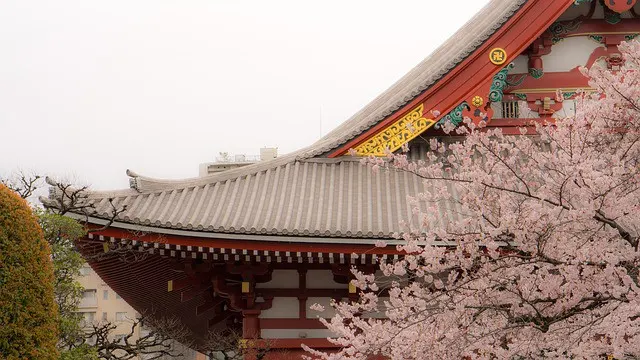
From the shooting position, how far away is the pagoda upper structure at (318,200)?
38.1ft

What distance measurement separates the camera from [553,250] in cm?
843

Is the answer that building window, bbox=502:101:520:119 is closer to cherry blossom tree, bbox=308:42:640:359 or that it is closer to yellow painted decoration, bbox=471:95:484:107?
yellow painted decoration, bbox=471:95:484:107

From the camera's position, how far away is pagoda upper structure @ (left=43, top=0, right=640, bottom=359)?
11.6m

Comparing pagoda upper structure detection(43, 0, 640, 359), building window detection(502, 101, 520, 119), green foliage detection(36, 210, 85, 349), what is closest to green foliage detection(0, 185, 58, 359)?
green foliage detection(36, 210, 85, 349)

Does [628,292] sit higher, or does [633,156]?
[633,156]

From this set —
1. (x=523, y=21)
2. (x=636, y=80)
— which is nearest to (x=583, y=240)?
(x=636, y=80)

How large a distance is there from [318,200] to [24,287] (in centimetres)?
507

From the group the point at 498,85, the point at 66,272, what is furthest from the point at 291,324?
the point at 498,85

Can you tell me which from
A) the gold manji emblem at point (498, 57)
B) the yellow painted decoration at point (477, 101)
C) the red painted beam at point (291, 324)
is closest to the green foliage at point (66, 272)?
the red painted beam at point (291, 324)

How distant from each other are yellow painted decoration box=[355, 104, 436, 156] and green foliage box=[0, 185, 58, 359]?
5.72 metres

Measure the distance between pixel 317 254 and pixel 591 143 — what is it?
14.1 feet

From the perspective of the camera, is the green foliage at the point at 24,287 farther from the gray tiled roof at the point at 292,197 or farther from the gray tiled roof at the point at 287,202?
the gray tiled roof at the point at 287,202

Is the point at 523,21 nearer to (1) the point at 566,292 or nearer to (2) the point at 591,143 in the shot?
(2) the point at 591,143

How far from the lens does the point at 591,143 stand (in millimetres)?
8602
